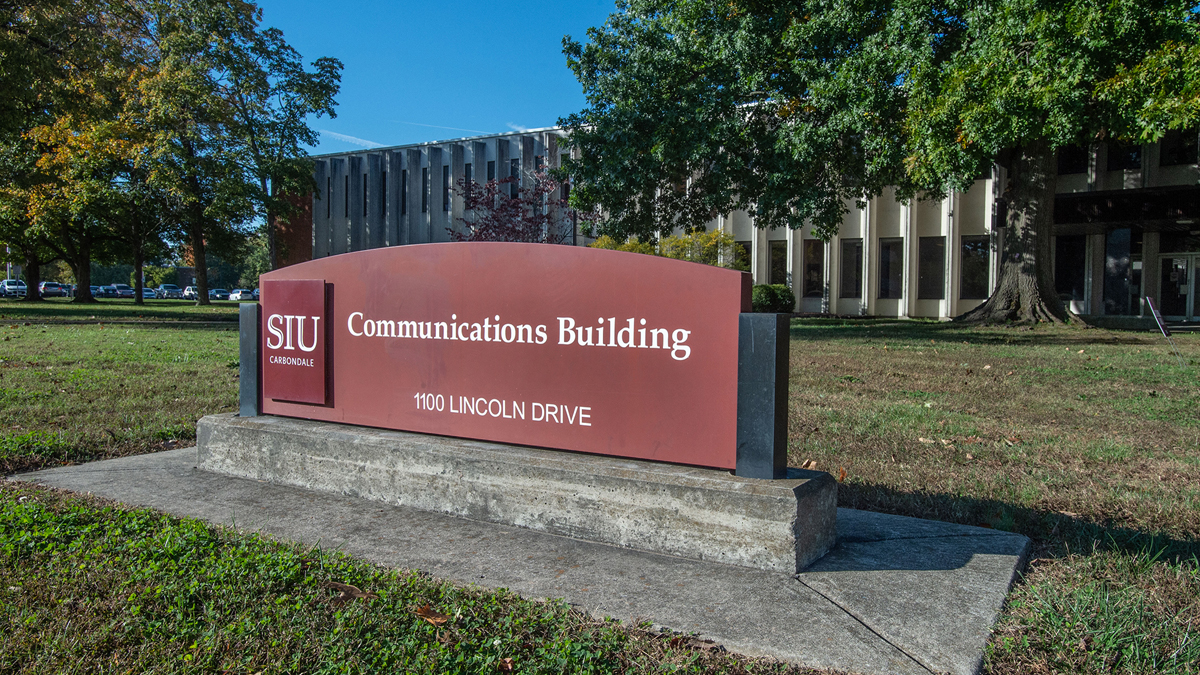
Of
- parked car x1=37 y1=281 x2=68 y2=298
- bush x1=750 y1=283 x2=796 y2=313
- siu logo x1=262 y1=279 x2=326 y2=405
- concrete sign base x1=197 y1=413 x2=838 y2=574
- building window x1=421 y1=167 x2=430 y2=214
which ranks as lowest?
concrete sign base x1=197 y1=413 x2=838 y2=574

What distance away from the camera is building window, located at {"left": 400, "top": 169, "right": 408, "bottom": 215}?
44.6 meters

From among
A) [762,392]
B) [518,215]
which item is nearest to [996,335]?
[762,392]

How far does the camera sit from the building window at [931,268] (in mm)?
29859

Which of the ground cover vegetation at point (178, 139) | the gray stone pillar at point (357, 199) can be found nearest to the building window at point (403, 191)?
the gray stone pillar at point (357, 199)

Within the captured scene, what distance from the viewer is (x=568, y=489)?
3416mm

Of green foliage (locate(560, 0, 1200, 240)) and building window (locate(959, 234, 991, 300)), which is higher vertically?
green foliage (locate(560, 0, 1200, 240))

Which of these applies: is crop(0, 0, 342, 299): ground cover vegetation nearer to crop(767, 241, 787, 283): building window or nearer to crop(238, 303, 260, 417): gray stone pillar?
crop(767, 241, 787, 283): building window

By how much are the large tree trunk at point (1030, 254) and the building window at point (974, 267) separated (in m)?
8.30

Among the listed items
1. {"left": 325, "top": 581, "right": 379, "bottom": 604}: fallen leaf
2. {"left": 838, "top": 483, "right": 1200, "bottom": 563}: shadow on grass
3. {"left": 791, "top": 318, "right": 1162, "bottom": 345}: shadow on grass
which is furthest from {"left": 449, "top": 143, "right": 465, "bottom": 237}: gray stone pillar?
{"left": 325, "top": 581, "right": 379, "bottom": 604}: fallen leaf

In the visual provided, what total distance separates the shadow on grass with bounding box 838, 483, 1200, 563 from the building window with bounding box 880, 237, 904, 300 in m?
28.4

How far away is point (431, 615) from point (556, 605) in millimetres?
425

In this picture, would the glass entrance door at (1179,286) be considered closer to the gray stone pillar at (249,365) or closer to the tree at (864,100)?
the tree at (864,100)

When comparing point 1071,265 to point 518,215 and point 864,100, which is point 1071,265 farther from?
point 518,215

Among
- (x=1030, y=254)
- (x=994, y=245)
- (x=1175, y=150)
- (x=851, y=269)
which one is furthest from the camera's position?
(x=851, y=269)
